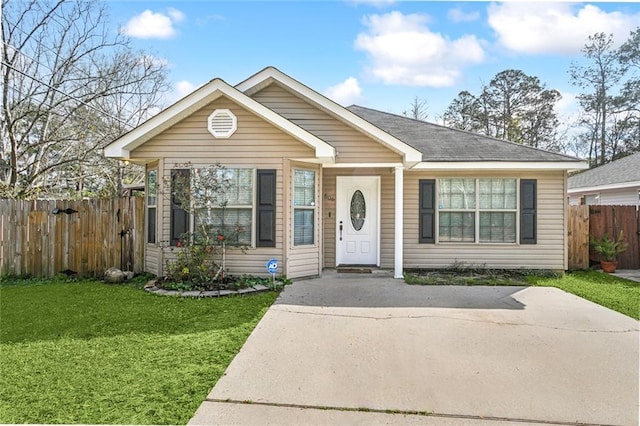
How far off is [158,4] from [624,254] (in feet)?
39.1

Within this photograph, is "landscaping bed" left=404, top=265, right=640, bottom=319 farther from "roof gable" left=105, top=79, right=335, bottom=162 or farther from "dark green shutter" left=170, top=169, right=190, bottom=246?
"dark green shutter" left=170, top=169, right=190, bottom=246

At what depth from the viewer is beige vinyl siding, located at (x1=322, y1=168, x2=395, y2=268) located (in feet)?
27.4

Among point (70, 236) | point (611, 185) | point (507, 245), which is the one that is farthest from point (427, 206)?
point (611, 185)

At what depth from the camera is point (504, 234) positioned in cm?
819

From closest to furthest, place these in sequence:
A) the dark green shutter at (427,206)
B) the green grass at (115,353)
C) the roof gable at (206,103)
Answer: the green grass at (115,353) → the roof gable at (206,103) → the dark green shutter at (427,206)

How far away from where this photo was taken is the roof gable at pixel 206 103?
21.6 ft

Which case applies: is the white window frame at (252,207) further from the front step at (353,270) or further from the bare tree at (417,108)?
the bare tree at (417,108)

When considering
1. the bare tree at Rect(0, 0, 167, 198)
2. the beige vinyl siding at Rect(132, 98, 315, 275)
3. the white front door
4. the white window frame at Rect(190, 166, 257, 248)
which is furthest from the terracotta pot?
the bare tree at Rect(0, 0, 167, 198)

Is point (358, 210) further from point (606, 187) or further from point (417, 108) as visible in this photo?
point (417, 108)

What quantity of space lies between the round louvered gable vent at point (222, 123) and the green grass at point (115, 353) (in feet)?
10.2

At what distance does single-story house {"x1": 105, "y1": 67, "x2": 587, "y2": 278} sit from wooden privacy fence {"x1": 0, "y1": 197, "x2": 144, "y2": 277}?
1.81 feet

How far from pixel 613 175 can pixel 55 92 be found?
1948cm

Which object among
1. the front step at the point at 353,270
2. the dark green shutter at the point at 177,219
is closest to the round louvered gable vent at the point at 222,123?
the dark green shutter at the point at 177,219

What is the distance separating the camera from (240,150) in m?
6.90
